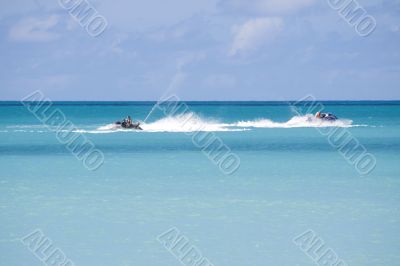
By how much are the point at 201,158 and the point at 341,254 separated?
1699 centimetres

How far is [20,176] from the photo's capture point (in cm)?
2559

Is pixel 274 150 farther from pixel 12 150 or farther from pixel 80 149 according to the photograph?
pixel 12 150

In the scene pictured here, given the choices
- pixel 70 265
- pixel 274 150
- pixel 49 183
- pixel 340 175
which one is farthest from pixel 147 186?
pixel 274 150

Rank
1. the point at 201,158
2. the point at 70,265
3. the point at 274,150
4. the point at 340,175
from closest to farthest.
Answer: the point at 70,265 → the point at 340,175 → the point at 201,158 → the point at 274,150

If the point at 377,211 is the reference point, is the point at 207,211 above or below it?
below

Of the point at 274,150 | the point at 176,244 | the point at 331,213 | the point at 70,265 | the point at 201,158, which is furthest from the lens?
the point at 274,150

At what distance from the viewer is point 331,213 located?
59.5 feet

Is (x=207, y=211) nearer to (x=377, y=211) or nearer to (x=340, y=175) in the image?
(x=377, y=211)

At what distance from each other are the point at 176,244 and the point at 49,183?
902 cm

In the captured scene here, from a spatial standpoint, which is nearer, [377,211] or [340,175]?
[377,211]

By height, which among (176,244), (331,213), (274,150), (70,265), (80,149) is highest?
(274,150)

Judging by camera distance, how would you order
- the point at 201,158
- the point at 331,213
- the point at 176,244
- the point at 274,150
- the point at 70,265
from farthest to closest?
the point at 274,150
the point at 201,158
the point at 331,213
the point at 176,244
the point at 70,265

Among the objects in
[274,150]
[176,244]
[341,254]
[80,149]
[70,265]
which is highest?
[274,150]

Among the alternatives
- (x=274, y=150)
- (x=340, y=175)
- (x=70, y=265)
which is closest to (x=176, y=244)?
(x=70, y=265)
